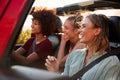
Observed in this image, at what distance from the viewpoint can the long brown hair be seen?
292cm

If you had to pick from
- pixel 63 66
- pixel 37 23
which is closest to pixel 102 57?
pixel 63 66

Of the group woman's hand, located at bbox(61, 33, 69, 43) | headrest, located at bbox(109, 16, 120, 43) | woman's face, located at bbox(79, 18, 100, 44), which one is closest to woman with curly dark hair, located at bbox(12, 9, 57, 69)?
woman's hand, located at bbox(61, 33, 69, 43)

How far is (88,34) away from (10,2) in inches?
46.6

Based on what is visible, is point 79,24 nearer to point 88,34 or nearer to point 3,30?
point 88,34

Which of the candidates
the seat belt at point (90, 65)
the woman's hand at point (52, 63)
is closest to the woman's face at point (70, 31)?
the woman's hand at point (52, 63)

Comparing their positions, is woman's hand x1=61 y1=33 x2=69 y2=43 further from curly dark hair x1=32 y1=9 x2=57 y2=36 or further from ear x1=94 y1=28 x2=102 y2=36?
ear x1=94 y1=28 x2=102 y2=36

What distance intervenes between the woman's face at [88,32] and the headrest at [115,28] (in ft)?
0.41

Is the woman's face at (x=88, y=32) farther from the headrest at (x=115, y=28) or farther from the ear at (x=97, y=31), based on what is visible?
the headrest at (x=115, y=28)

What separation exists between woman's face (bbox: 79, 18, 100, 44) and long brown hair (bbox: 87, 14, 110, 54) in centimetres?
3

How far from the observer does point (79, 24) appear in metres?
3.41

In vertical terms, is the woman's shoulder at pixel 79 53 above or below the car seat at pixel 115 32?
below

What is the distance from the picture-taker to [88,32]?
3.00 metres

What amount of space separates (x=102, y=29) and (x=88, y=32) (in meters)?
0.13

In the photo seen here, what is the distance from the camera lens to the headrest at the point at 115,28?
2867mm
